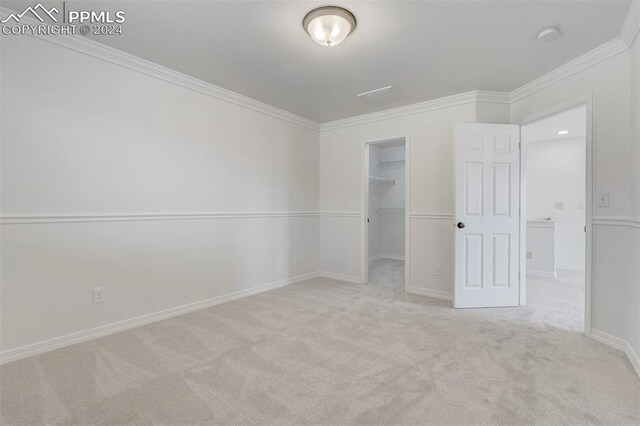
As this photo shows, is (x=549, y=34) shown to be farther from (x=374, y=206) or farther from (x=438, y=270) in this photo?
(x=374, y=206)

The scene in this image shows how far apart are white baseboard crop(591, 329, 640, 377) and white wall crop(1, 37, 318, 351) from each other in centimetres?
343

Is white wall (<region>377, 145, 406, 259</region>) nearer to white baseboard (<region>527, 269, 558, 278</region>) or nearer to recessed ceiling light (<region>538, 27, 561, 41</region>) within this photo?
white baseboard (<region>527, 269, 558, 278</region>)

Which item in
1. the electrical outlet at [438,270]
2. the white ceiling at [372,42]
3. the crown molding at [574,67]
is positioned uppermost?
the white ceiling at [372,42]

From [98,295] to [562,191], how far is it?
7.15 m

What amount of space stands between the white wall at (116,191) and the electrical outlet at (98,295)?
4 centimetres

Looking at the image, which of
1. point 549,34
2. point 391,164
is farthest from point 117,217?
point 391,164

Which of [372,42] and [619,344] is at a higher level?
[372,42]

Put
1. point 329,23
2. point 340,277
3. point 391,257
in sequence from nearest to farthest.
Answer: point 329,23
point 340,277
point 391,257

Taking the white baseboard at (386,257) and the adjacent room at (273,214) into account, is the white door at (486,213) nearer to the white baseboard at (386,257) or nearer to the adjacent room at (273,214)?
the adjacent room at (273,214)

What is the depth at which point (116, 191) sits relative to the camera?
2594 mm

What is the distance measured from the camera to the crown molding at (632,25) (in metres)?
1.94

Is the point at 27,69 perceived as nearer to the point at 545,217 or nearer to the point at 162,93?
the point at 162,93

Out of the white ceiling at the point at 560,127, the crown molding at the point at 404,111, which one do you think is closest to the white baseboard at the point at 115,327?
the crown molding at the point at 404,111

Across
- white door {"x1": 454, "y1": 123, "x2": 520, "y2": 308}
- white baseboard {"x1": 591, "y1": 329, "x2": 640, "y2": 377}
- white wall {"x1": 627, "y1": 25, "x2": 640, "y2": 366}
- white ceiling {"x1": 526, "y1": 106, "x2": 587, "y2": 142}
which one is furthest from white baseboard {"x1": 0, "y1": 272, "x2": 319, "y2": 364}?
white ceiling {"x1": 526, "y1": 106, "x2": 587, "y2": 142}
